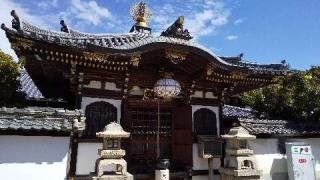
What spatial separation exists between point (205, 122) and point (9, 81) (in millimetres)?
8014

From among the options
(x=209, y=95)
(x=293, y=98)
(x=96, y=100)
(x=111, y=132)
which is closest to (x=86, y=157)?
(x=111, y=132)

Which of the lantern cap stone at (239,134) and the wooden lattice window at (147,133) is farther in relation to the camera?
the wooden lattice window at (147,133)

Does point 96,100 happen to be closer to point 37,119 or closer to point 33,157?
point 37,119

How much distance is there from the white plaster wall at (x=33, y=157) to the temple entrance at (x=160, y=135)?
2.85 m

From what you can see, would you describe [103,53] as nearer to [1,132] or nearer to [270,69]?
[1,132]

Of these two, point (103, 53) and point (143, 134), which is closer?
point (103, 53)

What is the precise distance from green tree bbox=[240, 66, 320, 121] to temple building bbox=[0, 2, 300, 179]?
3.09 m

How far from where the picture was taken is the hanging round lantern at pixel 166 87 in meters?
10.0

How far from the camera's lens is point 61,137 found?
26.2 feet

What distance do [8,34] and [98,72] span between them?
10.5 feet

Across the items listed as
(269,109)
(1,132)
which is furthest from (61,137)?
(269,109)

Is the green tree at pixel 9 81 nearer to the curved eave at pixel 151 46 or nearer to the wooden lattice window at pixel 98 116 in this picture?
the curved eave at pixel 151 46

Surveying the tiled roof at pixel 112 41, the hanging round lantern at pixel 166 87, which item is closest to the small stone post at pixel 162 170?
the hanging round lantern at pixel 166 87

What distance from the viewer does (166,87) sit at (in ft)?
32.9
